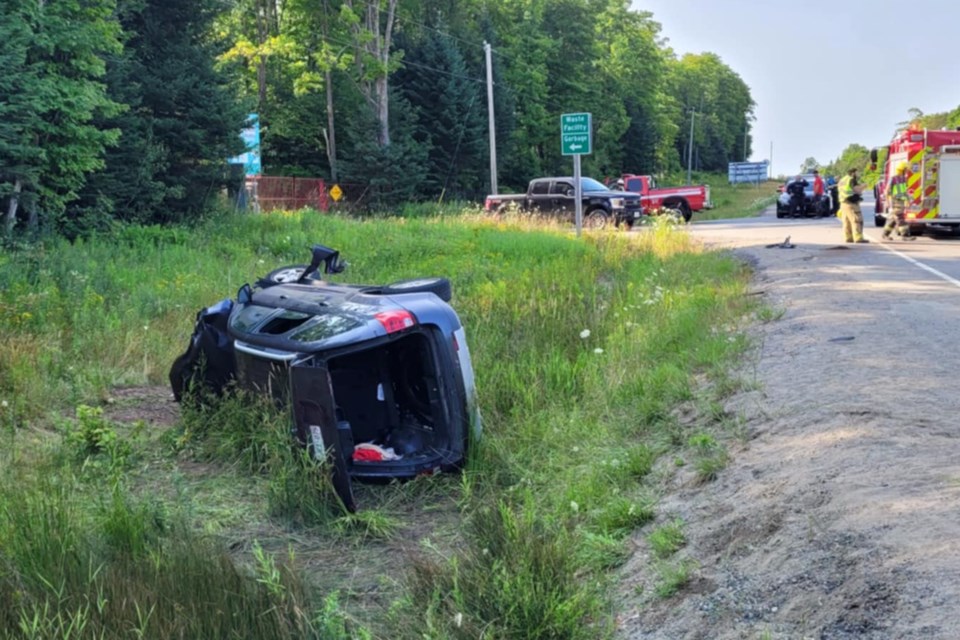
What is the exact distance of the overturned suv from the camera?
4.62m

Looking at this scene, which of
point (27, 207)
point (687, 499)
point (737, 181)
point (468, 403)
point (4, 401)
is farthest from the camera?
point (737, 181)

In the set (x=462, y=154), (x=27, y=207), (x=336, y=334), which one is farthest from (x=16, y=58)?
(x=462, y=154)

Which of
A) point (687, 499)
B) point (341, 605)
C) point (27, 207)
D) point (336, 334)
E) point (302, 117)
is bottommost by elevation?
point (341, 605)

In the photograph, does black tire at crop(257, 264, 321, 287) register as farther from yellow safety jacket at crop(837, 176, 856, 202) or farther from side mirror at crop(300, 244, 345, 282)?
yellow safety jacket at crop(837, 176, 856, 202)

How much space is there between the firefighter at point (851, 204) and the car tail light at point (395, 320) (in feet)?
49.8

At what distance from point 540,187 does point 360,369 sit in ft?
73.8

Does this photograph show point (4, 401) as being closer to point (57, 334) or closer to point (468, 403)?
point (57, 334)

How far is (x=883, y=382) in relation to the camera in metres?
5.63

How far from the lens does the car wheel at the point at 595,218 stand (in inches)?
847

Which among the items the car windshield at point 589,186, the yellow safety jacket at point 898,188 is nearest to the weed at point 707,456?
the yellow safety jacket at point 898,188

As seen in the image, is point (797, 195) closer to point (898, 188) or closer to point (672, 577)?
point (898, 188)

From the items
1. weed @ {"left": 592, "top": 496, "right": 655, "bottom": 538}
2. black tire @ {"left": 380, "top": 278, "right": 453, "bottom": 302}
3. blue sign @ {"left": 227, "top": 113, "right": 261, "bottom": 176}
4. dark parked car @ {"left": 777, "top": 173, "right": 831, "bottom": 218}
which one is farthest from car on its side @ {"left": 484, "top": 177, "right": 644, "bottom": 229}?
weed @ {"left": 592, "top": 496, "right": 655, "bottom": 538}

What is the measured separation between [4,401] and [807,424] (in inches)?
218

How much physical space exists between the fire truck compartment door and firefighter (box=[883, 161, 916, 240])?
76 cm
